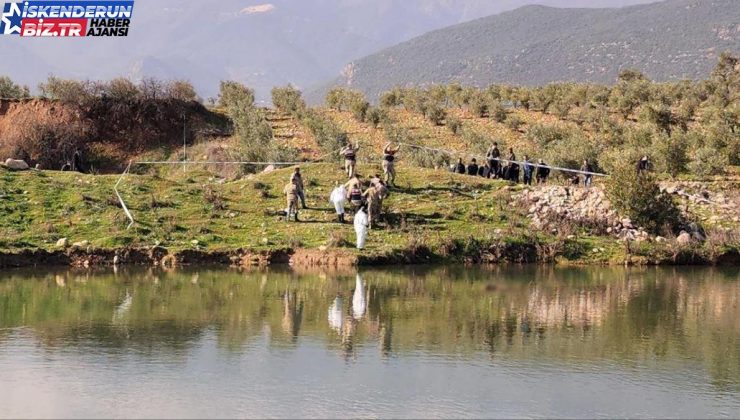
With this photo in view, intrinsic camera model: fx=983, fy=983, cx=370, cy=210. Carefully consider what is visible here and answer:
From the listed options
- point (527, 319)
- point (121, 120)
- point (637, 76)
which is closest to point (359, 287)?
point (527, 319)

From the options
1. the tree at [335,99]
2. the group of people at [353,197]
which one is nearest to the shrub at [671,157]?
the group of people at [353,197]

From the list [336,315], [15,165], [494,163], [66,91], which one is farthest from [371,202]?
[66,91]

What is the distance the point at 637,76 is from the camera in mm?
99812

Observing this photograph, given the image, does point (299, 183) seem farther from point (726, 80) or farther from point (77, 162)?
point (726, 80)

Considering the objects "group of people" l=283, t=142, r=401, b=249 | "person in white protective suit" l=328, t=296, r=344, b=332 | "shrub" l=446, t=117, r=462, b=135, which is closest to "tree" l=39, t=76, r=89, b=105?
"shrub" l=446, t=117, r=462, b=135

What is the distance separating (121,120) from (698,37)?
147809mm

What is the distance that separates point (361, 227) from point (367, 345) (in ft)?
42.5

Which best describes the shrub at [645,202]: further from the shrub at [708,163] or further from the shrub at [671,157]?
the shrub at [671,157]

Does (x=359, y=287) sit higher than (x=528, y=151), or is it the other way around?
(x=528, y=151)

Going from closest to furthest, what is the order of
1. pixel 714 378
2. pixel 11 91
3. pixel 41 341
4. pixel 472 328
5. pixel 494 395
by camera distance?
pixel 494 395 < pixel 714 378 < pixel 41 341 < pixel 472 328 < pixel 11 91

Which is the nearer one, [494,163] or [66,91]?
[494,163]

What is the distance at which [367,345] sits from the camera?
68.5ft

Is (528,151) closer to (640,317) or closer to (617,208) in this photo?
(617,208)

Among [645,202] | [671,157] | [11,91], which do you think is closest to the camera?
[645,202]
